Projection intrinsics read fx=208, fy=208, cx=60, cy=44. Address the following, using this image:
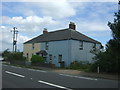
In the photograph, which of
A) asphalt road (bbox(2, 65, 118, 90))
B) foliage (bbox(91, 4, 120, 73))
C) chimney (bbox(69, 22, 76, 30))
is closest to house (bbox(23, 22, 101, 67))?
chimney (bbox(69, 22, 76, 30))

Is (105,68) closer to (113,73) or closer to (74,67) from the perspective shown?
(113,73)

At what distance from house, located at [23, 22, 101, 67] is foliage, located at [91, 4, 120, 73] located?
29.1 feet

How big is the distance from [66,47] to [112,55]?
13994mm

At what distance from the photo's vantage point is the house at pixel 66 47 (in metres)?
35.1

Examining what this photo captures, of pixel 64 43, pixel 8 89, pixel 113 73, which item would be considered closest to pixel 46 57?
pixel 64 43

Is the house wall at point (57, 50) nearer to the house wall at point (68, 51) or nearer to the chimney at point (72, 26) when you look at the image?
the house wall at point (68, 51)

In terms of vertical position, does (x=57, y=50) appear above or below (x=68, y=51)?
above

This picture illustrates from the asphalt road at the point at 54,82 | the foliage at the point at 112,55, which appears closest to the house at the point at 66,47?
the foliage at the point at 112,55

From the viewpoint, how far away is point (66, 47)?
1387 inches

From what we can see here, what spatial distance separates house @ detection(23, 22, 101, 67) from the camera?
115ft

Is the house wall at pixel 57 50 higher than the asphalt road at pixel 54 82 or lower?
higher

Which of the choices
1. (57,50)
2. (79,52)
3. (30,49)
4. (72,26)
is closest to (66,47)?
(57,50)

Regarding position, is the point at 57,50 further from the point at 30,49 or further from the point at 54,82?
the point at 54,82

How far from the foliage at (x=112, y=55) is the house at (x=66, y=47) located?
29.1 ft
